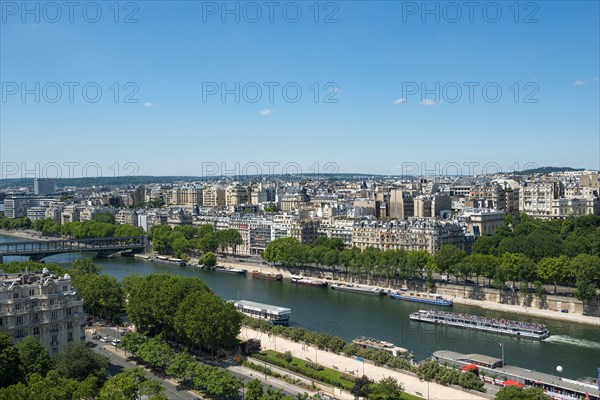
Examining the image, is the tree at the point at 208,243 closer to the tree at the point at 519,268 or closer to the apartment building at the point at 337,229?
the apartment building at the point at 337,229

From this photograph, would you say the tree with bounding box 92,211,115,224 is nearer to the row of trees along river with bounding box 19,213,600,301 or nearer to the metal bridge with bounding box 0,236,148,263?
the metal bridge with bounding box 0,236,148,263

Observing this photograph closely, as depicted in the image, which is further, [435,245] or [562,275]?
[435,245]

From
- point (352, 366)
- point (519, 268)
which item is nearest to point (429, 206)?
point (519, 268)

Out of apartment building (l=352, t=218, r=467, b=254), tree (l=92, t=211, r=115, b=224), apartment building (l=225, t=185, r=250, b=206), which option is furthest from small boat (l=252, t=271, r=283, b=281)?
apartment building (l=225, t=185, r=250, b=206)

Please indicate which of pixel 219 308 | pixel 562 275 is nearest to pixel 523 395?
pixel 219 308

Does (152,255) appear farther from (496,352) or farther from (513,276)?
(496,352)

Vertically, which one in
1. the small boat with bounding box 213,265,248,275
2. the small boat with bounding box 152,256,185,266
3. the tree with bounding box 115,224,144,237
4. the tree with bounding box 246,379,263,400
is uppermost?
the tree with bounding box 115,224,144,237

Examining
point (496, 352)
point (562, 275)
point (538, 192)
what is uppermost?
point (538, 192)
